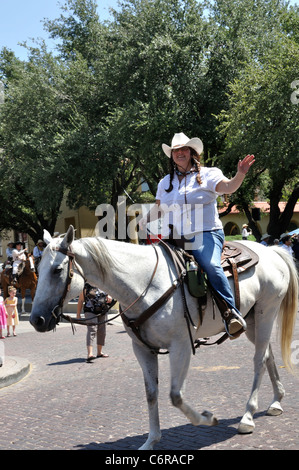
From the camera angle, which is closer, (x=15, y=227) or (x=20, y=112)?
(x=20, y=112)

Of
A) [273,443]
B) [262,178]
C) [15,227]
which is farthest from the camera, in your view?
[15,227]

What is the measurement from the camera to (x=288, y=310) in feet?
20.0

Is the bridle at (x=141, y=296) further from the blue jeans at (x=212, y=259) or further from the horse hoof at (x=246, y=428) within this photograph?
the horse hoof at (x=246, y=428)

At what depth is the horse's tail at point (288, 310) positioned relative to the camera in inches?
237

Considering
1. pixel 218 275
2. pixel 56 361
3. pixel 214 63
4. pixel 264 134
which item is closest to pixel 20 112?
pixel 214 63

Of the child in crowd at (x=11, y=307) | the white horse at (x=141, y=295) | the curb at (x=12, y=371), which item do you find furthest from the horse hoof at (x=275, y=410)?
the child in crowd at (x=11, y=307)

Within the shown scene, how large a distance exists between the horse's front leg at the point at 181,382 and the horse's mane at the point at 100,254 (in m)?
0.86

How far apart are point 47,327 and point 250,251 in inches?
91.7

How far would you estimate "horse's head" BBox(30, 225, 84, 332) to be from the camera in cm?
425

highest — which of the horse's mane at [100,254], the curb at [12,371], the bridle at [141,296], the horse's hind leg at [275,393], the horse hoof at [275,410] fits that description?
the horse's mane at [100,254]

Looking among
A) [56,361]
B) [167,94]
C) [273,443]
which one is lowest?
[56,361]

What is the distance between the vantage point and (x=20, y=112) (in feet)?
93.2

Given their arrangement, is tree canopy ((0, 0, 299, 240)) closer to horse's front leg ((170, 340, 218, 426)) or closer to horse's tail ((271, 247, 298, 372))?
horse's tail ((271, 247, 298, 372))

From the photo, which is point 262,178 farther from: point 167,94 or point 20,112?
point 20,112
